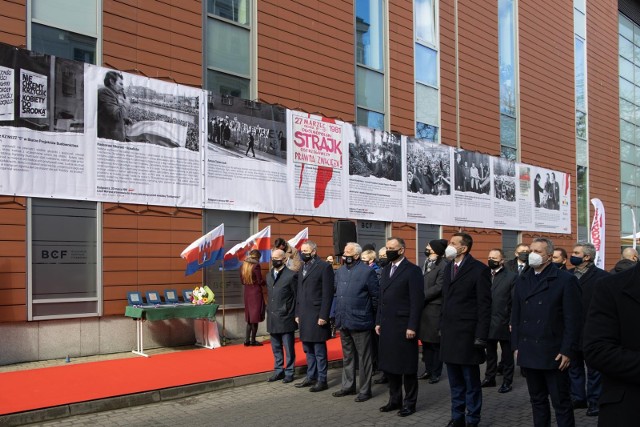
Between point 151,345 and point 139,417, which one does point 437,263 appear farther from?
point 151,345

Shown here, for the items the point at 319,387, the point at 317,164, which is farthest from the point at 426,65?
the point at 319,387

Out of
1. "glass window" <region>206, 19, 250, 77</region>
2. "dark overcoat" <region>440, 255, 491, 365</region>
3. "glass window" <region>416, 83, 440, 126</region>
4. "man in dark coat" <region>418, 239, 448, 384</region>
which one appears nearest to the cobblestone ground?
"man in dark coat" <region>418, 239, 448, 384</region>

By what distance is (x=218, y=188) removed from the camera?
12.7 m

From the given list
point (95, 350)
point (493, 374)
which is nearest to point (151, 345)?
point (95, 350)

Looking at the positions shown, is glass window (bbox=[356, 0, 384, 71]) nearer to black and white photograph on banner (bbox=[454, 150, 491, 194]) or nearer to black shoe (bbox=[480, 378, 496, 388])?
black and white photograph on banner (bbox=[454, 150, 491, 194])

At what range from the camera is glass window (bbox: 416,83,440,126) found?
1853cm

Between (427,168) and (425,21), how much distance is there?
181 inches

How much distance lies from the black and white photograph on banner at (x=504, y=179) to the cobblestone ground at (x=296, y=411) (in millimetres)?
13478

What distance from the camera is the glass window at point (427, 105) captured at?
1853 centimetres

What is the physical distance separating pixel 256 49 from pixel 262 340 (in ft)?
20.5

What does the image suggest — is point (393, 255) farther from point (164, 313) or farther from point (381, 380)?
point (164, 313)

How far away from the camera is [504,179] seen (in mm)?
21750

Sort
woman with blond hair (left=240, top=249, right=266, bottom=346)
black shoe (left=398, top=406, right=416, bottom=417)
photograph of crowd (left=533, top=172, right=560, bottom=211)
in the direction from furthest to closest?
1. photograph of crowd (left=533, top=172, right=560, bottom=211)
2. woman with blond hair (left=240, top=249, right=266, bottom=346)
3. black shoe (left=398, top=406, right=416, bottom=417)

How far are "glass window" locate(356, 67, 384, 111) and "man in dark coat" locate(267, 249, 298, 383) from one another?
8.13m
